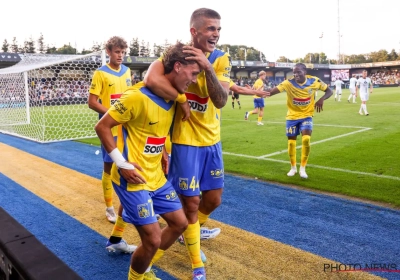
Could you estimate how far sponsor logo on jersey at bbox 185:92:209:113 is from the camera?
3.10 metres

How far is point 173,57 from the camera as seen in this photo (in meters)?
2.50

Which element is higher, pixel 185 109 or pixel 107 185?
pixel 185 109

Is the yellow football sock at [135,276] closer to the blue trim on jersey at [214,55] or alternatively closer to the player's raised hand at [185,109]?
the player's raised hand at [185,109]

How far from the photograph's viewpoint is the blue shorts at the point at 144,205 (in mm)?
2553

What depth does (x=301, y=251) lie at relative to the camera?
145 inches

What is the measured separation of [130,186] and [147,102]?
0.63 metres

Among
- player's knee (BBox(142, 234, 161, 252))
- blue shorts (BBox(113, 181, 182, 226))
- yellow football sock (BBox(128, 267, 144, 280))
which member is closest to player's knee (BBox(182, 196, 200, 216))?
blue shorts (BBox(113, 181, 182, 226))

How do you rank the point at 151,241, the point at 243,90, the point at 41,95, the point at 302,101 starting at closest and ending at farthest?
the point at 151,241 → the point at 243,90 → the point at 302,101 → the point at 41,95

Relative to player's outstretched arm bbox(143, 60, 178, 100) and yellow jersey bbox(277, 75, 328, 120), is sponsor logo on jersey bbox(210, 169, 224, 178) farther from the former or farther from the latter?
yellow jersey bbox(277, 75, 328, 120)

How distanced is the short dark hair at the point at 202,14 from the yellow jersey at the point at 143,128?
75 centimetres

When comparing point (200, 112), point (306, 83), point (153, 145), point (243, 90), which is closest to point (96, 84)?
point (243, 90)

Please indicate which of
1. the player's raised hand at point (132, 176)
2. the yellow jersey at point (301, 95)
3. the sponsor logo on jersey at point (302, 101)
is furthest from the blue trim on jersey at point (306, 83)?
the player's raised hand at point (132, 176)

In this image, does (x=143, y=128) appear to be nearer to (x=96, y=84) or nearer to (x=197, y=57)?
(x=197, y=57)

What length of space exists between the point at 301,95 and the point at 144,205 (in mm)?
4894
